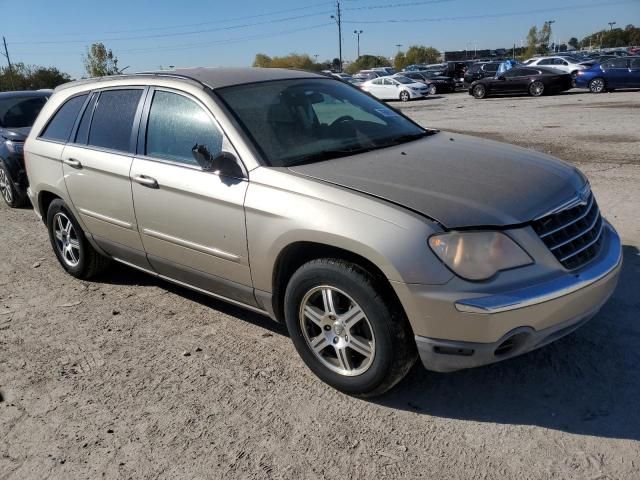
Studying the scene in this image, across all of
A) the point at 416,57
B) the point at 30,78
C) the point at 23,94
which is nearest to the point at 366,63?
the point at 416,57

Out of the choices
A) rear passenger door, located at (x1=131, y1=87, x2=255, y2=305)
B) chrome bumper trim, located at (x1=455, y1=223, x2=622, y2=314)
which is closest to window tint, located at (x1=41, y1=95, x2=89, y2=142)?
rear passenger door, located at (x1=131, y1=87, x2=255, y2=305)

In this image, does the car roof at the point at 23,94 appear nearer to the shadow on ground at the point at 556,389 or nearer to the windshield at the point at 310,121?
the windshield at the point at 310,121

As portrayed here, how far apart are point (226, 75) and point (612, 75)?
2519 centimetres

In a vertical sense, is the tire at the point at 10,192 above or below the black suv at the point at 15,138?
below

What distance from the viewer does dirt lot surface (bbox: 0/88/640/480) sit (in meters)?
2.65

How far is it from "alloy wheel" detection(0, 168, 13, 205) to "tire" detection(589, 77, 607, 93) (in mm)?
24453

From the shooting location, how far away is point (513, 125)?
14.5 metres

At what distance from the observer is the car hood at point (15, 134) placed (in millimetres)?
8242

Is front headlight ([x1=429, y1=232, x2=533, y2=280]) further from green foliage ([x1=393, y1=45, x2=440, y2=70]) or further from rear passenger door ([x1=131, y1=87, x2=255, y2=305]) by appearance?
green foliage ([x1=393, y1=45, x2=440, y2=70])

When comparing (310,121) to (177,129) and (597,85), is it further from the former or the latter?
(597,85)

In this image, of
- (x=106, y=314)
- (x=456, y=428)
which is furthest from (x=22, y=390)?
(x=456, y=428)

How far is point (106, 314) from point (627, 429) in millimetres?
3636

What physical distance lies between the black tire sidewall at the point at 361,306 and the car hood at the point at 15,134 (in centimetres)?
673

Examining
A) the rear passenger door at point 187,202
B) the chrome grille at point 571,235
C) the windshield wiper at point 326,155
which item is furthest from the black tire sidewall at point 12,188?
the chrome grille at point 571,235
